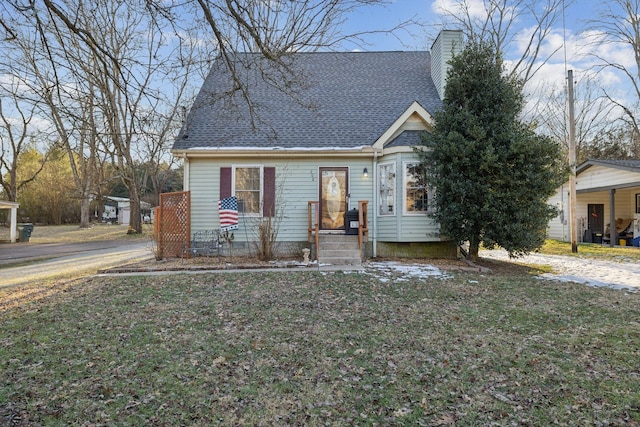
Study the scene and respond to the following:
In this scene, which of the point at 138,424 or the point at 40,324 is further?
the point at 40,324

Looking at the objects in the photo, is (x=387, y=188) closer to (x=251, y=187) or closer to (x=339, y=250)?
(x=339, y=250)

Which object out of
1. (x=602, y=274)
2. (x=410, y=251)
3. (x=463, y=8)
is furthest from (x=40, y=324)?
(x=463, y=8)

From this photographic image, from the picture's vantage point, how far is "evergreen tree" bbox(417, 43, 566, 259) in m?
8.28

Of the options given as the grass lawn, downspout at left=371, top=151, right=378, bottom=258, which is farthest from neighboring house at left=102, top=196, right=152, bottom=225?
the grass lawn

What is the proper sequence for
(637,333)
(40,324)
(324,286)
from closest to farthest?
(637,333)
(40,324)
(324,286)

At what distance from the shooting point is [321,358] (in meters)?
3.83

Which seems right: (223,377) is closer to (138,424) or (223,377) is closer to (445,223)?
(138,424)

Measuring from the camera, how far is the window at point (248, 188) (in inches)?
416

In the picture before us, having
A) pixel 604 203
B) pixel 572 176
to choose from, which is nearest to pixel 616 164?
pixel 572 176

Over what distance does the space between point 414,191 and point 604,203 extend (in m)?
14.2

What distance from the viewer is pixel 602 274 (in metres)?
8.68

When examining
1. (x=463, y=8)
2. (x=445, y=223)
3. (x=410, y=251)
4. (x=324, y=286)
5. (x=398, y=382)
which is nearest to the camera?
(x=398, y=382)

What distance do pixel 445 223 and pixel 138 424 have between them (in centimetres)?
764

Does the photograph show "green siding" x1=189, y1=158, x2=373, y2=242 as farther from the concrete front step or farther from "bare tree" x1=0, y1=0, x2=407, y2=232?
"bare tree" x1=0, y1=0, x2=407, y2=232
